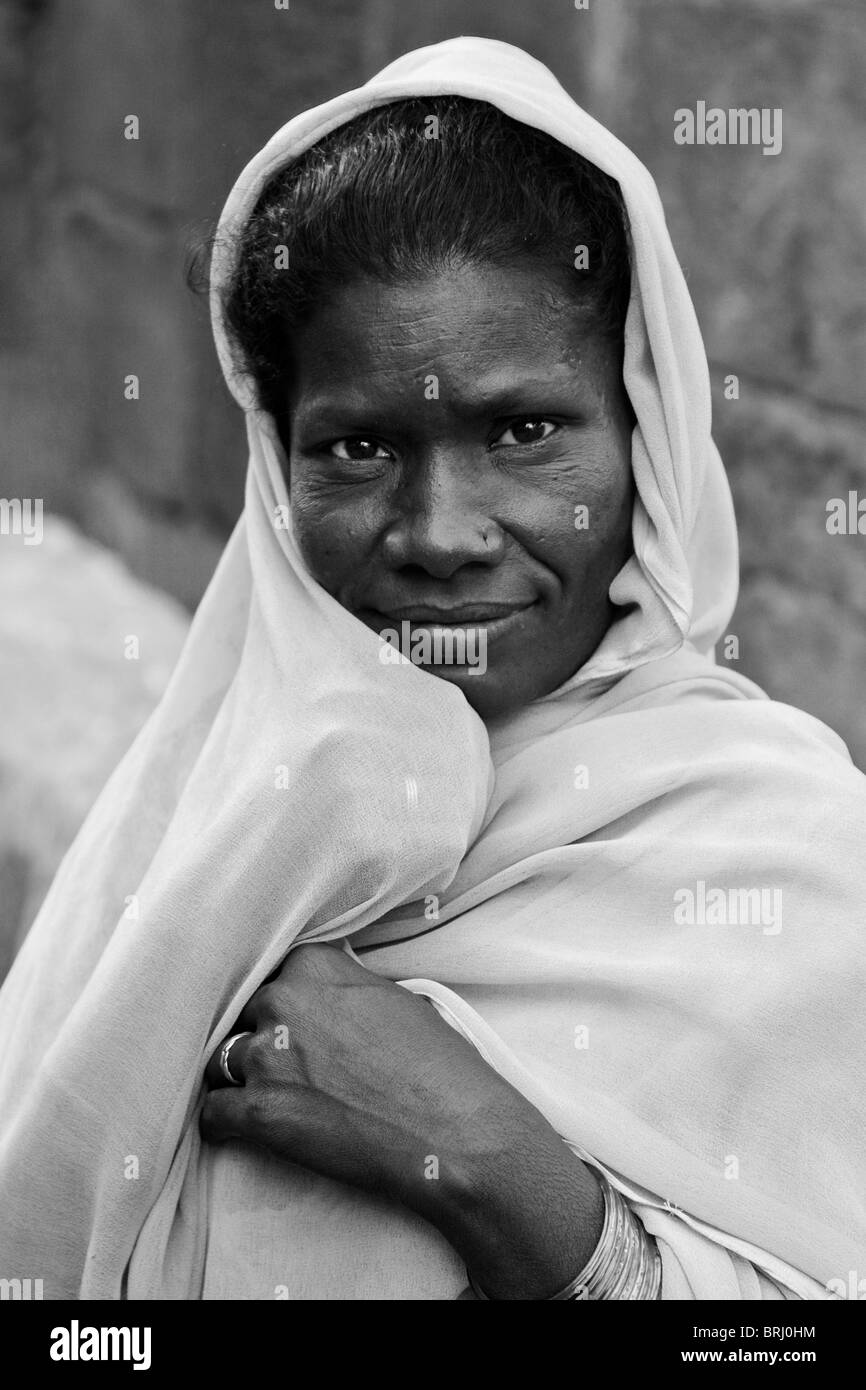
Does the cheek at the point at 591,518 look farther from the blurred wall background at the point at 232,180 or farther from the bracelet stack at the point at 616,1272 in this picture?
the blurred wall background at the point at 232,180

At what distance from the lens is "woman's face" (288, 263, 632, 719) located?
1.79 m

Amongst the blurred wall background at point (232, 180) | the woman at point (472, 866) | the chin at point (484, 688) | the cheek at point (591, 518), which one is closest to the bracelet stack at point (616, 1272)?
the woman at point (472, 866)

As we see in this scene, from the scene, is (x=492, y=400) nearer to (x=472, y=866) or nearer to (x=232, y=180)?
(x=472, y=866)

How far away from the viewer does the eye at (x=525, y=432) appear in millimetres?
1839

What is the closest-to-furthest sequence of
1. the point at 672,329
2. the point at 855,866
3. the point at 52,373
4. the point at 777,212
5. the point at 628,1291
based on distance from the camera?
the point at 628,1291, the point at 855,866, the point at 672,329, the point at 777,212, the point at 52,373

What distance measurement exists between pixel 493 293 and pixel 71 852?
971mm

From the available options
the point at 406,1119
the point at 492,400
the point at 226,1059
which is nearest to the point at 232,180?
the point at 492,400

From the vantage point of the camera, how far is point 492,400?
179 centimetres

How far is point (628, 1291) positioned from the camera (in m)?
1.67

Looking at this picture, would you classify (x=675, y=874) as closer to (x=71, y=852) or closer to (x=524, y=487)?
(x=524, y=487)

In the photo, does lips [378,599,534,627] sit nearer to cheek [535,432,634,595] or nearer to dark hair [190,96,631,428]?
cheek [535,432,634,595]

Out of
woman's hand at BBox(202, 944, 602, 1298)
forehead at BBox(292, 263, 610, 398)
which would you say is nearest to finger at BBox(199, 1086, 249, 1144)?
woman's hand at BBox(202, 944, 602, 1298)

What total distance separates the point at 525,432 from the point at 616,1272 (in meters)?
0.86

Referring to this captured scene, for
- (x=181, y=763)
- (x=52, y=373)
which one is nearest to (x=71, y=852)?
(x=181, y=763)
